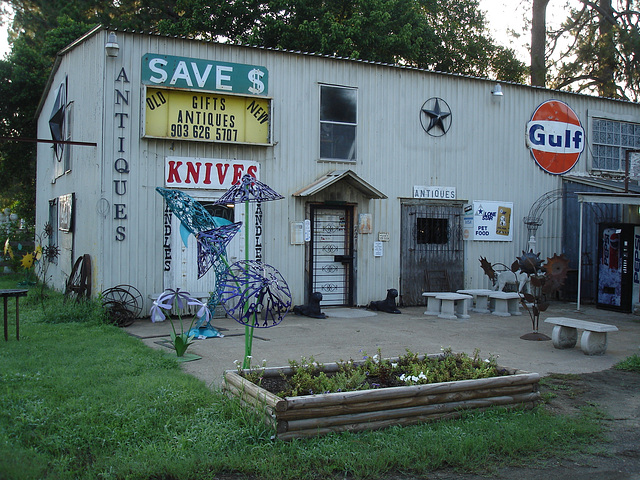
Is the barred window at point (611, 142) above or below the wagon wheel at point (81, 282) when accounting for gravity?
above

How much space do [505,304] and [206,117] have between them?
7.33 metres

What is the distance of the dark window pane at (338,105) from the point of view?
13.3 metres

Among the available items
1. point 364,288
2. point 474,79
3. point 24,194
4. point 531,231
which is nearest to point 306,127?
point 364,288

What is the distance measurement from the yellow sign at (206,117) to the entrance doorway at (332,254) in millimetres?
2146

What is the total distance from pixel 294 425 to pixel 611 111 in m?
15.4

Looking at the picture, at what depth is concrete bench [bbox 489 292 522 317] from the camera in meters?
13.1

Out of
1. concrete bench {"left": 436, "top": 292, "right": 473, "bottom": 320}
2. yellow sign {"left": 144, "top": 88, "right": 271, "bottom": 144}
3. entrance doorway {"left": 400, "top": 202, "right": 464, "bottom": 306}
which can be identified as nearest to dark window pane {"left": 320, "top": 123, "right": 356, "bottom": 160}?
yellow sign {"left": 144, "top": 88, "right": 271, "bottom": 144}

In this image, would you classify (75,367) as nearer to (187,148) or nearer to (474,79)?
(187,148)

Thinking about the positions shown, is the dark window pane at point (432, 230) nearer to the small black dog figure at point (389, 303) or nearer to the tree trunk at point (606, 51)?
the small black dog figure at point (389, 303)

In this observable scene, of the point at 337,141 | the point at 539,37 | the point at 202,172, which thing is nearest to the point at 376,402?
the point at 202,172

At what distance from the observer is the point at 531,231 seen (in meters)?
15.6

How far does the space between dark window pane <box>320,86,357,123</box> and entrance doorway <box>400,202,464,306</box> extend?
7.92 ft

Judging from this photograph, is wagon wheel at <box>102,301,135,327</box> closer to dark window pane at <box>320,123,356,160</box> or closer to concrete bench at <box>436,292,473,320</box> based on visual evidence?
dark window pane at <box>320,123,356,160</box>

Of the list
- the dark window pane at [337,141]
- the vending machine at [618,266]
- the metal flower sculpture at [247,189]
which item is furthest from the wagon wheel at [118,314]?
the vending machine at [618,266]
